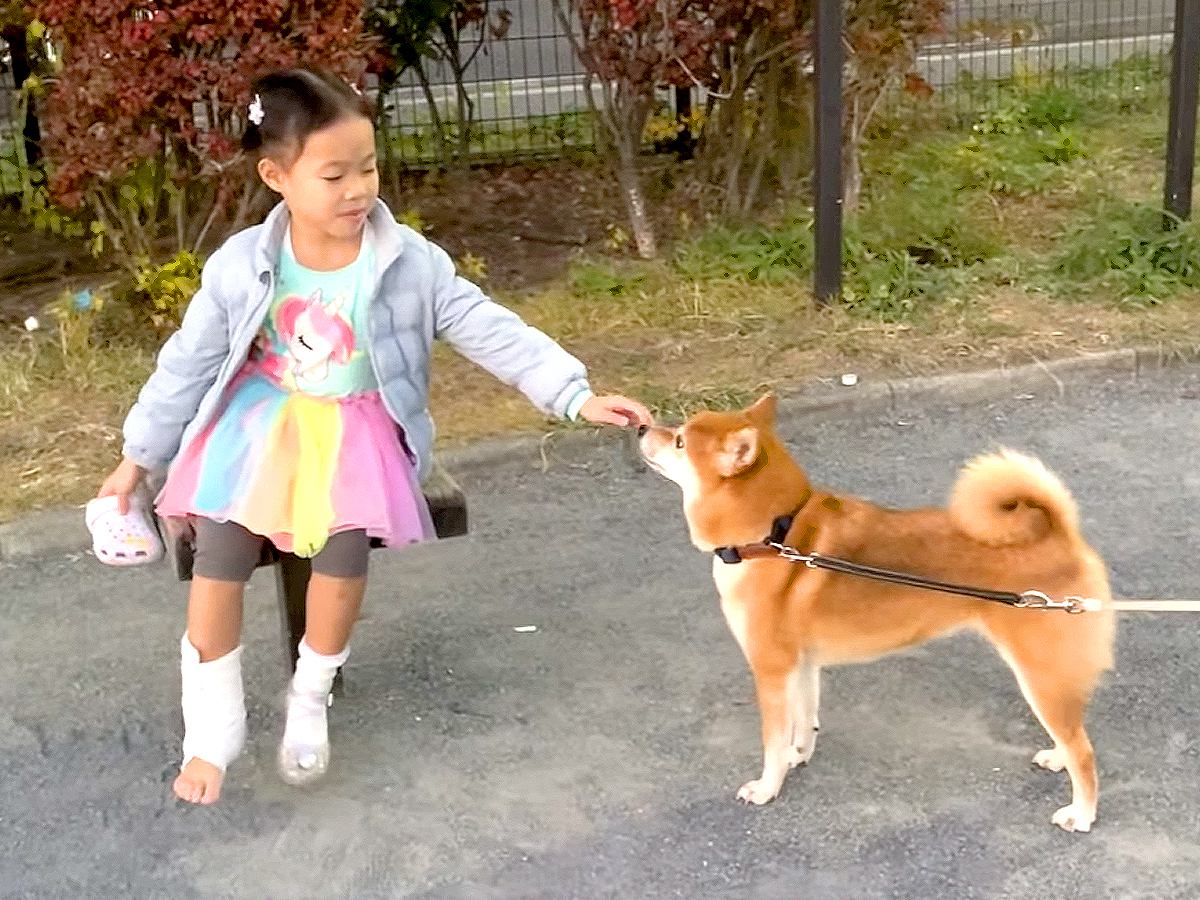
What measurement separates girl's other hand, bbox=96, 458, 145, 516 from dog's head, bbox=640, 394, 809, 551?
1096 mm

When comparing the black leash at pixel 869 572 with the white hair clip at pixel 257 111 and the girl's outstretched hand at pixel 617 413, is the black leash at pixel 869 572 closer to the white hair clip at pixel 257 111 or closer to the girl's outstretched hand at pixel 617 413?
the girl's outstretched hand at pixel 617 413

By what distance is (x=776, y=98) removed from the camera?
6961 millimetres

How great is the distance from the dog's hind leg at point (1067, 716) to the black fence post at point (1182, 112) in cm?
401

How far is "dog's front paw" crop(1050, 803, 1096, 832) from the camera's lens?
9.71ft

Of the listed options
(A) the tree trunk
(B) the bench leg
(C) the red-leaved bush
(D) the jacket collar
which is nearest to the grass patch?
(A) the tree trunk

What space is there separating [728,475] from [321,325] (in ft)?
2.91

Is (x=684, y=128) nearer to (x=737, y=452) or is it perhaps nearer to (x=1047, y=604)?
(x=737, y=452)

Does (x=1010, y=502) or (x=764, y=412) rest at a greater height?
(x=764, y=412)

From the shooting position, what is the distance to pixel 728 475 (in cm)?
294

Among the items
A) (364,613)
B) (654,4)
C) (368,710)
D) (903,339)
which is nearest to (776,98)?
(654,4)

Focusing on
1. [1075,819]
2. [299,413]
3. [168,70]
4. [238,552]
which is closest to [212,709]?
[238,552]

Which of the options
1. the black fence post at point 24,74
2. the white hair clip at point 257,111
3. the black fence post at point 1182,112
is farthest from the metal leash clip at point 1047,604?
the black fence post at point 24,74

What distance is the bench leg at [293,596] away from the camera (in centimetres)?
331

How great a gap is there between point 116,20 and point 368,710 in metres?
2.79
